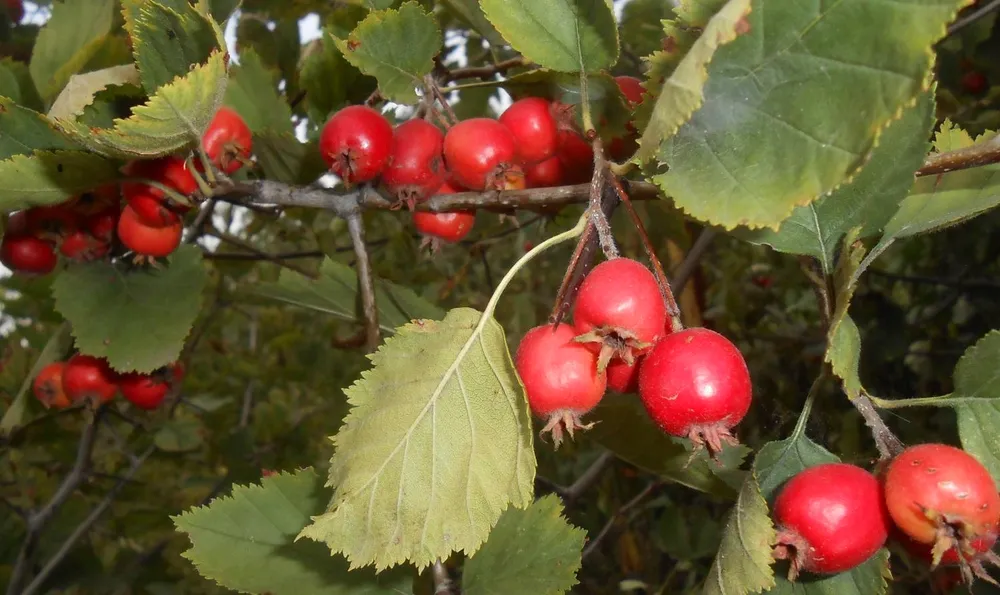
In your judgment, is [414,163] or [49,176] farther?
[414,163]

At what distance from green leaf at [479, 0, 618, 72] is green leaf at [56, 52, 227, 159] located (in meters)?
0.40

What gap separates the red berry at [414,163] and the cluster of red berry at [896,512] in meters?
0.84

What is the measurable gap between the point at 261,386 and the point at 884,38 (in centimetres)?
431

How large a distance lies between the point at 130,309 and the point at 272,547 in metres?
0.74

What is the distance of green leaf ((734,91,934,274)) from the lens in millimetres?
879

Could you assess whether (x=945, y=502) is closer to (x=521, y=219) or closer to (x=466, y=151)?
(x=466, y=151)

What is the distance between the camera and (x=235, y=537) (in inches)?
54.1

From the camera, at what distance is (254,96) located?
5.90 ft

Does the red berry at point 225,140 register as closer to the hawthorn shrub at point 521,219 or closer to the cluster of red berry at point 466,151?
the hawthorn shrub at point 521,219

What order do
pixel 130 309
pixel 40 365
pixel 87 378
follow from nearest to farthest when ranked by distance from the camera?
pixel 130 309, pixel 87 378, pixel 40 365

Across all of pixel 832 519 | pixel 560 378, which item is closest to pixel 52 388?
pixel 560 378

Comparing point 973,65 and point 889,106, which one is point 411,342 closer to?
point 889,106

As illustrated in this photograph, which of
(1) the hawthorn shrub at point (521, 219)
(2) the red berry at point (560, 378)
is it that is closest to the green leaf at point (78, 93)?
(1) the hawthorn shrub at point (521, 219)

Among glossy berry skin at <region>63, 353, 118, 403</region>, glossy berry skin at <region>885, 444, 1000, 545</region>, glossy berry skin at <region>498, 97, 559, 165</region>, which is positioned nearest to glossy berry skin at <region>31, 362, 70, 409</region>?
glossy berry skin at <region>63, 353, 118, 403</region>
